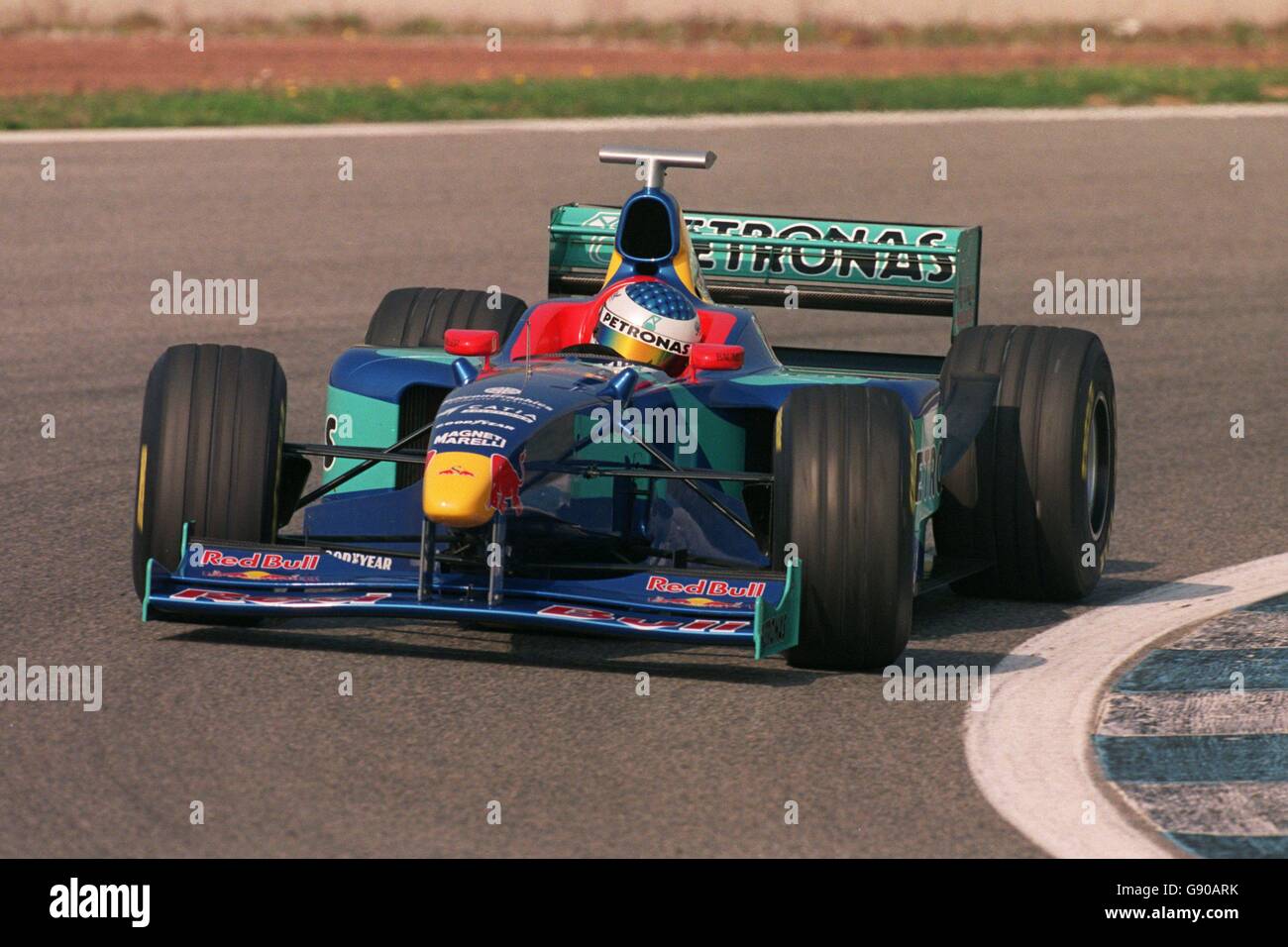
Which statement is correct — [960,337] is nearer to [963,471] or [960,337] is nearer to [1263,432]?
[963,471]

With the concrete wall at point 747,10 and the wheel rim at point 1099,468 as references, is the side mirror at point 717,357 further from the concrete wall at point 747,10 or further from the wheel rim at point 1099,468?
the concrete wall at point 747,10

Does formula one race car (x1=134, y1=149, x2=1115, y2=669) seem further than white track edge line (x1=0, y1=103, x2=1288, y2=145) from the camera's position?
No

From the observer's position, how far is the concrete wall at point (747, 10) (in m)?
41.4

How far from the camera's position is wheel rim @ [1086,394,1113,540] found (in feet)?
26.1

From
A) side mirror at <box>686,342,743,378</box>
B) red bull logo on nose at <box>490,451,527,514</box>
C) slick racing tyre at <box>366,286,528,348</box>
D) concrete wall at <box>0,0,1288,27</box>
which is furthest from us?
concrete wall at <box>0,0,1288,27</box>

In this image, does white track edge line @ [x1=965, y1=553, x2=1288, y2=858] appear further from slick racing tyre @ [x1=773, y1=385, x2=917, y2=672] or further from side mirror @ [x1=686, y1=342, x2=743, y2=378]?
side mirror @ [x1=686, y1=342, x2=743, y2=378]

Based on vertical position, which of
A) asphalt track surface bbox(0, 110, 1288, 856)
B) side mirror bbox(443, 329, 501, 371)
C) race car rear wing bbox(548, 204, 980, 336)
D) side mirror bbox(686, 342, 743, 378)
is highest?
race car rear wing bbox(548, 204, 980, 336)

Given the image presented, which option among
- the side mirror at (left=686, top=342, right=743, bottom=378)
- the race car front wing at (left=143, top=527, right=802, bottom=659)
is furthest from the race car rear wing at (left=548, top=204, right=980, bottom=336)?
the race car front wing at (left=143, top=527, right=802, bottom=659)

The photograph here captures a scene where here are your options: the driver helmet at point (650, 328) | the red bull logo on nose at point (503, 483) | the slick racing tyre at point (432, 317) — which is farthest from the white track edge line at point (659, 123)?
the red bull logo on nose at point (503, 483)

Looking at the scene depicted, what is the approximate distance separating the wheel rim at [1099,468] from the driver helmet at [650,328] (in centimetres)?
152

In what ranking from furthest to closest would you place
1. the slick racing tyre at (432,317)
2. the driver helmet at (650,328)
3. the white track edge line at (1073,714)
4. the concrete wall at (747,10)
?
the concrete wall at (747,10), the slick racing tyre at (432,317), the driver helmet at (650,328), the white track edge line at (1073,714)

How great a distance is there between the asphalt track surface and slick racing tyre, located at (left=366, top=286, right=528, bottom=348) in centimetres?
125

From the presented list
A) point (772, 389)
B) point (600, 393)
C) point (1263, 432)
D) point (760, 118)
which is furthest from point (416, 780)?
point (760, 118)

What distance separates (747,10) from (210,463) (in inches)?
1431
